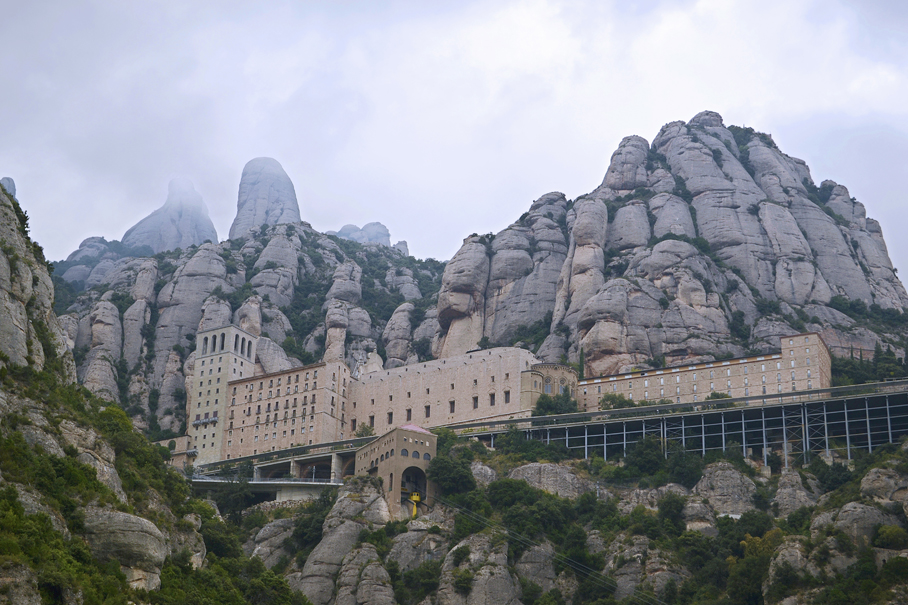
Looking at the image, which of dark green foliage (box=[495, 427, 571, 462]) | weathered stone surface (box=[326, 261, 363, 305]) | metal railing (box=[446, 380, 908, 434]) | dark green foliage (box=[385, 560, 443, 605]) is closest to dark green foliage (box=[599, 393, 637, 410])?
metal railing (box=[446, 380, 908, 434])

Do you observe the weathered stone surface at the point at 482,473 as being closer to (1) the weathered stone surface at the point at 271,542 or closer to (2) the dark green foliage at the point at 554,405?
(2) the dark green foliage at the point at 554,405

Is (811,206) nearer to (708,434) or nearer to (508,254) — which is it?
(508,254)

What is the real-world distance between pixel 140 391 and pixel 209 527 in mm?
68846

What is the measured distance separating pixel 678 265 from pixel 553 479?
4814 centimetres

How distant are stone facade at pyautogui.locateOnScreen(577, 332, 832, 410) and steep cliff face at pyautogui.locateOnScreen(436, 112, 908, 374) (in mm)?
7547

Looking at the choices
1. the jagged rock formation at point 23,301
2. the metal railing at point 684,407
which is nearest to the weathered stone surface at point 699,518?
the metal railing at point 684,407

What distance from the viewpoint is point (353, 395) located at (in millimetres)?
129750

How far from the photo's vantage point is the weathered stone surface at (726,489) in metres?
91.7

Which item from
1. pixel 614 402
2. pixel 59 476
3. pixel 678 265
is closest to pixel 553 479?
pixel 614 402

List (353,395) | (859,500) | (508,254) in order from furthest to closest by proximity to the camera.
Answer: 1. (508,254)
2. (353,395)
3. (859,500)

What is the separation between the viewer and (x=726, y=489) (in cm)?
9306

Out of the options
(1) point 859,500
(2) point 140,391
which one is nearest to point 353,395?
(2) point 140,391

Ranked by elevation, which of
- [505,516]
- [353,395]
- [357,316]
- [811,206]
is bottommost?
[505,516]

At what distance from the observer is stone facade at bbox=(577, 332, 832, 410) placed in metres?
111
